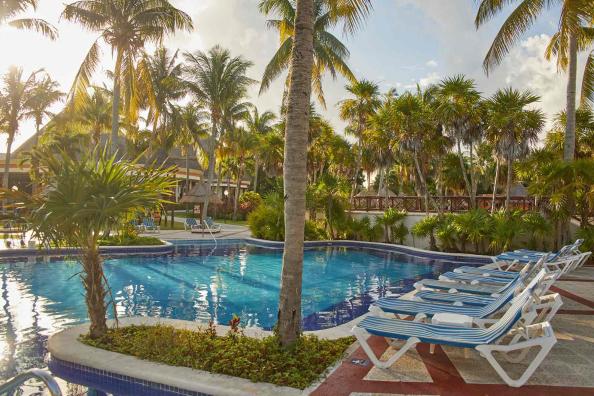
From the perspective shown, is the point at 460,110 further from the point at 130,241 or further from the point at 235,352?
the point at 235,352

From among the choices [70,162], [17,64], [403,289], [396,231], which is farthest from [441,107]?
[17,64]

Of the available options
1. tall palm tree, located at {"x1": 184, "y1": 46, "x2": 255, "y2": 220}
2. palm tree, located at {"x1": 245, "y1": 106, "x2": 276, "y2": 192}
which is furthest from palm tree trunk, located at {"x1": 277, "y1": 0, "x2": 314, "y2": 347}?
palm tree, located at {"x1": 245, "y1": 106, "x2": 276, "y2": 192}

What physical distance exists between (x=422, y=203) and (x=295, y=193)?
18242 mm

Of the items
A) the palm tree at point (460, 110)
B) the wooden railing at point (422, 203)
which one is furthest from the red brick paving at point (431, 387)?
the wooden railing at point (422, 203)

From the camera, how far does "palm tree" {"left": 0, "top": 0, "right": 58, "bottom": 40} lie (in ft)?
51.5

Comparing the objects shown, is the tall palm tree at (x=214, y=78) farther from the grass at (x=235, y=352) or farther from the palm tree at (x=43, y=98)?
the grass at (x=235, y=352)

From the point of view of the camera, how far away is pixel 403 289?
36.4ft

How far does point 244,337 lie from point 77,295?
6.00 metres

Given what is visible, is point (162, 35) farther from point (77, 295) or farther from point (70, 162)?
point (70, 162)

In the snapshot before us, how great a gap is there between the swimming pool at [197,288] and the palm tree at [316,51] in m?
7.67

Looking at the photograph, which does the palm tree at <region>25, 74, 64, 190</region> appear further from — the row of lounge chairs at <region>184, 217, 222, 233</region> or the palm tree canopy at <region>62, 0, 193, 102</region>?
the palm tree canopy at <region>62, 0, 193, 102</region>

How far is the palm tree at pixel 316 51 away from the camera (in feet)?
60.8

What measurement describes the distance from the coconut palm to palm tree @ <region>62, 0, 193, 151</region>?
11892 mm

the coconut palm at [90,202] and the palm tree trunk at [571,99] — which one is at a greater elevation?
the palm tree trunk at [571,99]
